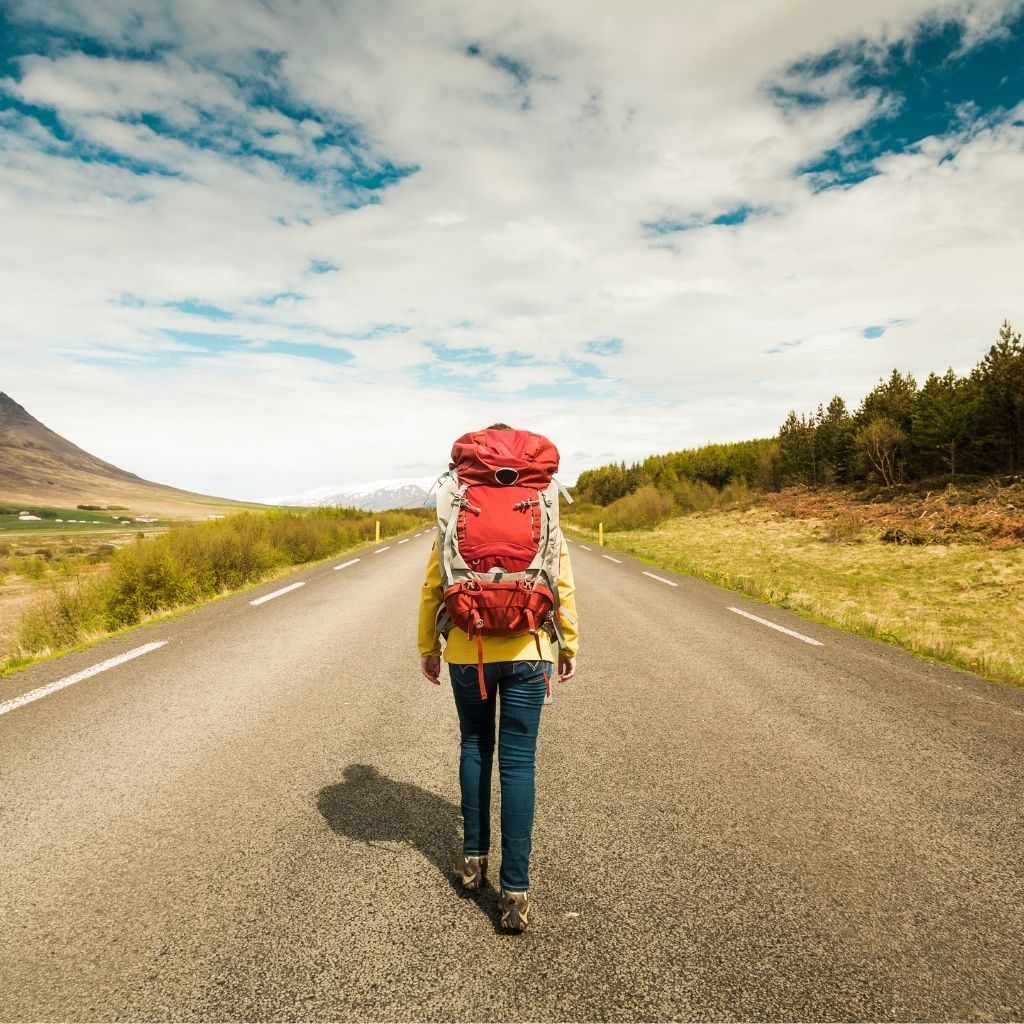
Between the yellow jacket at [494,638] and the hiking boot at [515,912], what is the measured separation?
927 mm

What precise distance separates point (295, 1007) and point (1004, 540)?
24.3 meters

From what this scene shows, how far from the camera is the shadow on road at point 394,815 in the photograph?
2973mm

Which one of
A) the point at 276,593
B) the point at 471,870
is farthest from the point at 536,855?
the point at 276,593

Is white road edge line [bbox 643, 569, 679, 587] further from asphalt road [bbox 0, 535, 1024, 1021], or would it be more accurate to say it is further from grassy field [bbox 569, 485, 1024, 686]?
asphalt road [bbox 0, 535, 1024, 1021]

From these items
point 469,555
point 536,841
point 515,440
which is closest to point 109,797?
point 536,841

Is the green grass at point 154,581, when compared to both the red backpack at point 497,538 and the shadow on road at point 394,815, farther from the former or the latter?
the red backpack at point 497,538

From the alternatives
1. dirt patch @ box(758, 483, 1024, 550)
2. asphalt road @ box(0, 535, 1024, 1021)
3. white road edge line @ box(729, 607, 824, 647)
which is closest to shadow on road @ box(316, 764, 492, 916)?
asphalt road @ box(0, 535, 1024, 1021)

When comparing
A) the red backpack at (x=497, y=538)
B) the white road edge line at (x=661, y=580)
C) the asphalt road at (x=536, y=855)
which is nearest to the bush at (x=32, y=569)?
the asphalt road at (x=536, y=855)

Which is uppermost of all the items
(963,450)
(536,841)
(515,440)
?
(963,450)

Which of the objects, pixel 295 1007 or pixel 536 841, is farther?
pixel 536 841

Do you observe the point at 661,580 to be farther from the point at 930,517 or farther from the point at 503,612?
the point at 930,517

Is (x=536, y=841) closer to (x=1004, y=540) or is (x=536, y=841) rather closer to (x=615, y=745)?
(x=615, y=745)

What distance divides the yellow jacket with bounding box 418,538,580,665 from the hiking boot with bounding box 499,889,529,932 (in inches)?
36.5

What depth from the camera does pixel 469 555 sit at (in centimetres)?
246
